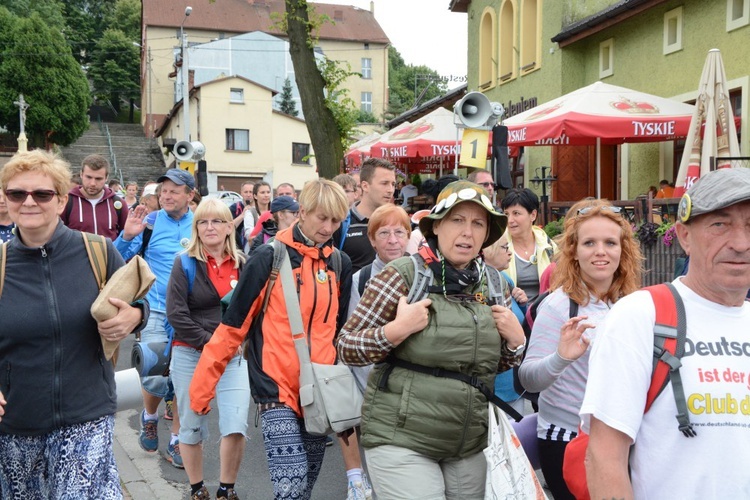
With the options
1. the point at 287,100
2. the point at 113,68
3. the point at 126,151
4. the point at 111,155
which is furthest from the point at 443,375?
the point at 113,68

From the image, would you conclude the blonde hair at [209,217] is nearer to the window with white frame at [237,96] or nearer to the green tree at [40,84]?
the window with white frame at [237,96]

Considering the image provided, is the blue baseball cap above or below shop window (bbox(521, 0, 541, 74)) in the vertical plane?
below

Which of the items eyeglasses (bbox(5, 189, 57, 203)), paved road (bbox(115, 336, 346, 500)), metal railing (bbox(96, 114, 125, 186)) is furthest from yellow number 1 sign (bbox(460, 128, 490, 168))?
metal railing (bbox(96, 114, 125, 186))

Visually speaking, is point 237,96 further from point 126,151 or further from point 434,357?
point 434,357

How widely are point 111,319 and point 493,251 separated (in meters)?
2.66

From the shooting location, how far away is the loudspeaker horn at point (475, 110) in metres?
8.98

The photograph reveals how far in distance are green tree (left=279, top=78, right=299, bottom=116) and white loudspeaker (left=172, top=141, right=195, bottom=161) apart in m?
55.4

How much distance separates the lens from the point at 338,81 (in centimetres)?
1755

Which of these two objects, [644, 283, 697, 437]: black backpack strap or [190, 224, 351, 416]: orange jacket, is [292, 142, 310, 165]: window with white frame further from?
[644, 283, 697, 437]: black backpack strap

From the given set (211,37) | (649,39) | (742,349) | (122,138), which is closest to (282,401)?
(742,349)

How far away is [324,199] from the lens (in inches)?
170

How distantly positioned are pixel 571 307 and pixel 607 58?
Result: 57.5 feet

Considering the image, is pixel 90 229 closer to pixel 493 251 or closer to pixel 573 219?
pixel 493 251

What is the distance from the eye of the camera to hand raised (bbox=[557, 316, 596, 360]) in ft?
10.5
